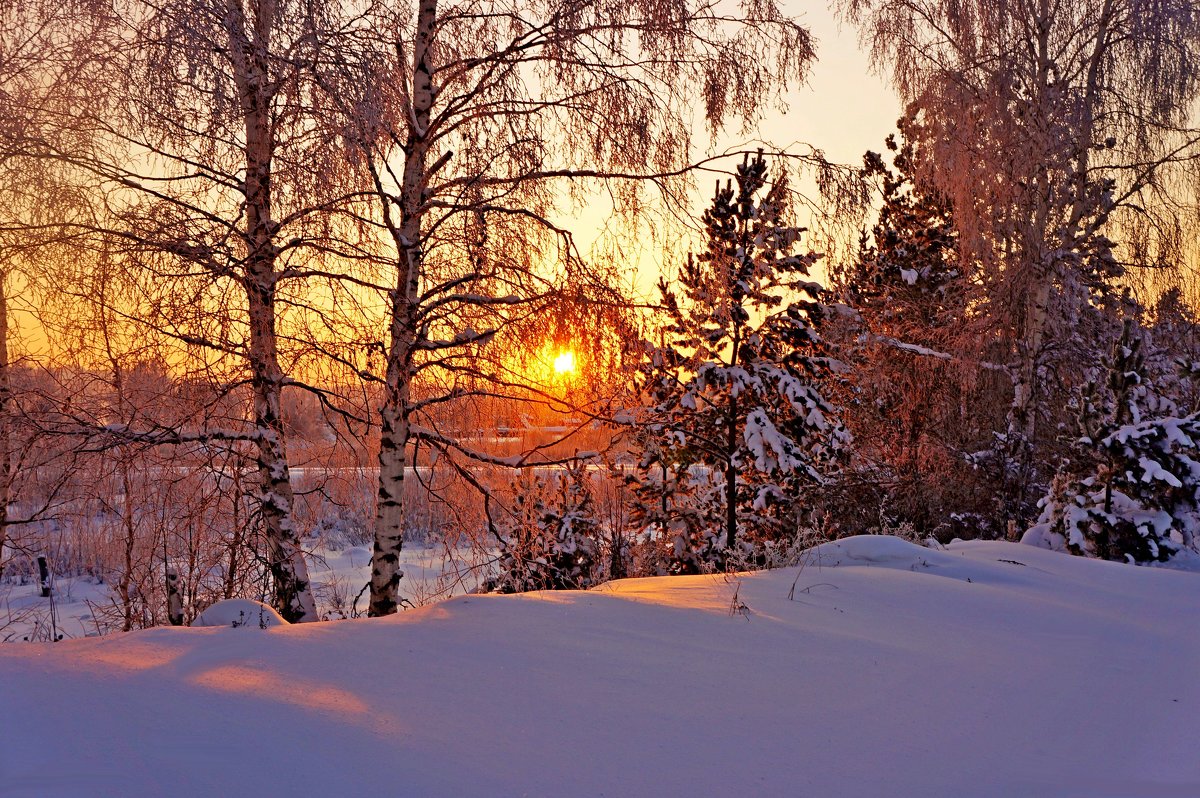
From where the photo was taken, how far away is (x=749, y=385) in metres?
9.32

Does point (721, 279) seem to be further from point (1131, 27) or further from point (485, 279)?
point (1131, 27)

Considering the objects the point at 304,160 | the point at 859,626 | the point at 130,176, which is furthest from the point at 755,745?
the point at 130,176

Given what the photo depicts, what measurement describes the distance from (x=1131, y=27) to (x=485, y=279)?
1240 centimetres

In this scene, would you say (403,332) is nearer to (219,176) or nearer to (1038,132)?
(219,176)

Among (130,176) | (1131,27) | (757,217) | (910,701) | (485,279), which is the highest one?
(1131,27)

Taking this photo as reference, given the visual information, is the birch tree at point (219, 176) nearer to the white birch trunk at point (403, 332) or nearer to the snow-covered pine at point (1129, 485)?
the white birch trunk at point (403, 332)

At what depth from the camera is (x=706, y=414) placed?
977 centimetres

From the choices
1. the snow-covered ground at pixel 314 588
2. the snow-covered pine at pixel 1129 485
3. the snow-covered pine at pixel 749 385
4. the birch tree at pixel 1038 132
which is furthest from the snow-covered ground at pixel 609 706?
the birch tree at pixel 1038 132

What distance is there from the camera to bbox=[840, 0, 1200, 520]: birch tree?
12.8 m

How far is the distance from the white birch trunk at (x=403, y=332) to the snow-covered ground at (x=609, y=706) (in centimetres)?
222

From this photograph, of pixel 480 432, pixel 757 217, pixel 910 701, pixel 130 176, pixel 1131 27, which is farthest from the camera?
pixel 1131 27

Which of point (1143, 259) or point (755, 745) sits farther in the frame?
point (1143, 259)

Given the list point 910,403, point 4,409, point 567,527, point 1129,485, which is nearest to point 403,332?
point 4,409

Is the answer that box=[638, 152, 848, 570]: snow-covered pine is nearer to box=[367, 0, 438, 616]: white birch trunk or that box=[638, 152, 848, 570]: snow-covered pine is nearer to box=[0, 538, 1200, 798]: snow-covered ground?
box=[367, 0, 438, 616]: white birch trunk
